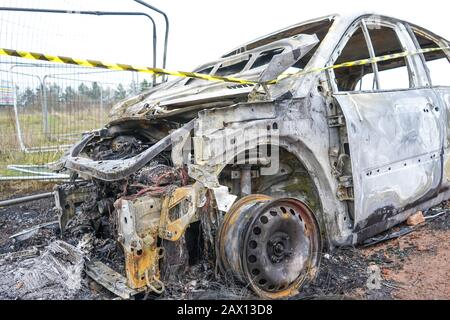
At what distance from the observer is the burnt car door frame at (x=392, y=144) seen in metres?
2.91

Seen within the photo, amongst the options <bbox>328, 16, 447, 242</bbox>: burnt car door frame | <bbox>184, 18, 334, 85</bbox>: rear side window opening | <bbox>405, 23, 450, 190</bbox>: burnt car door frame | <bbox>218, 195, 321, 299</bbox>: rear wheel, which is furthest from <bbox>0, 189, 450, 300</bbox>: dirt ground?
<bbox>184, 18, 334, 85</bbox>: rear side window opening

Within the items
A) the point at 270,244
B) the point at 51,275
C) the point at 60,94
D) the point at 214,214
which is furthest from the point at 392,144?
the point at 60,94

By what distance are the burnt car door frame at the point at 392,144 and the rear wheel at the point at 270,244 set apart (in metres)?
0.61

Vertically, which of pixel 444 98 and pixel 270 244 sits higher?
pixel 444 98

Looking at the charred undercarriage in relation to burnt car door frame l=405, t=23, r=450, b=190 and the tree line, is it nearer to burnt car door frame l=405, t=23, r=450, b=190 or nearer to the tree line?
burnt car door frame l=405, t=23, r=450, b=190

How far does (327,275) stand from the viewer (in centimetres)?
272

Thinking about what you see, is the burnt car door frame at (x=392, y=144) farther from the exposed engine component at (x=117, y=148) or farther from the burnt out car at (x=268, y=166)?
the exposed engine component at (x=117, y=148)

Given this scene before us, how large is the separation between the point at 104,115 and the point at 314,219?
5802 millimetres

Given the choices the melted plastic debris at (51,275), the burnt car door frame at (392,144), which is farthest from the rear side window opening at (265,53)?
the melted plastic debris at (51,275)

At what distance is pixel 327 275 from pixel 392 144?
1.22m

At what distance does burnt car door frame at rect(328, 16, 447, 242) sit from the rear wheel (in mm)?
612

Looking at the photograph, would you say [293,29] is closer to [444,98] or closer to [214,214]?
[444,98]

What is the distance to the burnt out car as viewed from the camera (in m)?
2.29
